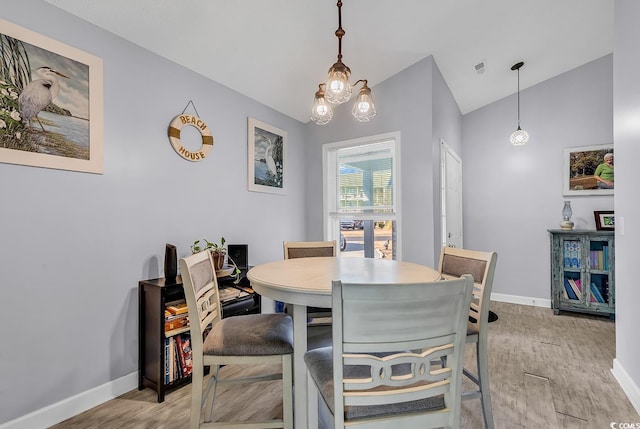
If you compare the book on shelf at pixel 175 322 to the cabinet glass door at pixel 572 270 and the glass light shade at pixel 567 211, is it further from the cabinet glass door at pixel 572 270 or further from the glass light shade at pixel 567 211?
the glass light shade at pixel 567 211

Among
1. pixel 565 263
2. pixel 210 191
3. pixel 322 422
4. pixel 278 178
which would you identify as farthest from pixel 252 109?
pixel 565 263

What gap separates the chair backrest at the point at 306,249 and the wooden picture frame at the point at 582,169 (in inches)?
122

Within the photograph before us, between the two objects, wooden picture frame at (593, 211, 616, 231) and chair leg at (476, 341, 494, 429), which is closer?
chair leg at (476, 341, 494, 429)

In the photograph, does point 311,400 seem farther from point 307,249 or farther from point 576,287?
point 576,287

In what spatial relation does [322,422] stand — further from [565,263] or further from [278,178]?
[565,263]

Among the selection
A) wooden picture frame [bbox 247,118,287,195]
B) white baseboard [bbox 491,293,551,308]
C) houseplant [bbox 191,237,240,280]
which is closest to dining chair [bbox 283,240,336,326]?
houseplant [bbox 191,237,240,280]

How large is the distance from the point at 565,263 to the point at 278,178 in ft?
11.3

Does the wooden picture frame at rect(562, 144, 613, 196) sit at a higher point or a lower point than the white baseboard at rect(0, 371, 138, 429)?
higher

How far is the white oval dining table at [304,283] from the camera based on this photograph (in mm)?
1297

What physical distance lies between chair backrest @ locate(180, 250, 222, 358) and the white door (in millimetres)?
2450

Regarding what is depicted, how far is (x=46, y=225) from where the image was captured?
1.66 m

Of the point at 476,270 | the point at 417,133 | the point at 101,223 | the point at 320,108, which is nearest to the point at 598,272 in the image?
the point at 417,133

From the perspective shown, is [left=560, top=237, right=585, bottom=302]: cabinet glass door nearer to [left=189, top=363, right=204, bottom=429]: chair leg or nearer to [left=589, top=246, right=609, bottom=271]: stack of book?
[left=589, top=246, right=609, bottom=271]: stack of book

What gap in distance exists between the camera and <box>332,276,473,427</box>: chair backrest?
883 millimetres
